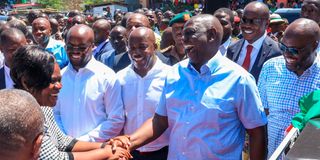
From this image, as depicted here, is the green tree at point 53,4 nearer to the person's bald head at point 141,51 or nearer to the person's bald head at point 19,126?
the person's bald head at point 141,51

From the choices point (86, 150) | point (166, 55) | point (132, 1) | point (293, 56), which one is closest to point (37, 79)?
point (86, 150)

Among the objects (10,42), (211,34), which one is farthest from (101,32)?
(211,34)

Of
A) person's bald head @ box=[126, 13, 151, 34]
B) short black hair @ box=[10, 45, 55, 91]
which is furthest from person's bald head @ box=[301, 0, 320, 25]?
short black hair @ box=[10, 45, 55, 91]

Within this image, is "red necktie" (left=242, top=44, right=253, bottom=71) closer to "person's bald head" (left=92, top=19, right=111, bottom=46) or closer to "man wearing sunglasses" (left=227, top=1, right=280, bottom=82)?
"man wearing sunglasses" (left=227, top=1, right=280, bottom=82)

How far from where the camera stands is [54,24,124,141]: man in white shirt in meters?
3.70

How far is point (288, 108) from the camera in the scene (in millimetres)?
3461

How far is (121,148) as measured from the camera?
3279 mm

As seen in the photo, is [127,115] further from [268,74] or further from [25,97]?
[25,97]

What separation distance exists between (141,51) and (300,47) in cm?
128

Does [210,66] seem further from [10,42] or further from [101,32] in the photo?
[101,32]

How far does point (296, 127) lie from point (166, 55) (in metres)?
2.57

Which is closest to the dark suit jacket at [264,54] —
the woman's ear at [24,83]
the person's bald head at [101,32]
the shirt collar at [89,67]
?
the shirt collar at [89,67]

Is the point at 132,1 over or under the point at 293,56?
under

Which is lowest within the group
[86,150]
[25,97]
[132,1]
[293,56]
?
[132,1]
